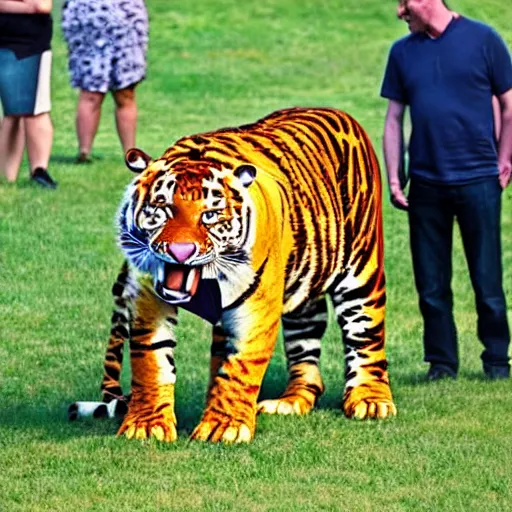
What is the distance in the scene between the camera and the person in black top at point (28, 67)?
536 inches

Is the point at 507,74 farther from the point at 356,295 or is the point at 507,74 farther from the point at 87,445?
the point at 87,445

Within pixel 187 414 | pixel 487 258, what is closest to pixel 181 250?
pixel 187 414

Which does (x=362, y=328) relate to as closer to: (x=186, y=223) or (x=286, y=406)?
(x=286, y=406)

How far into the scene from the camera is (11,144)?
1427 centimetres

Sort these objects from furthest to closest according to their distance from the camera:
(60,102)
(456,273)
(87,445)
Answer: (60,102)
(456,273)
(87,445)

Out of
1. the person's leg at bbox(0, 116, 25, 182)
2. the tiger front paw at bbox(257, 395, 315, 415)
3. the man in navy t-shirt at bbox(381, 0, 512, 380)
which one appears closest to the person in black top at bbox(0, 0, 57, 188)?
the person's leg at bbox(0, 116, 25, 182)

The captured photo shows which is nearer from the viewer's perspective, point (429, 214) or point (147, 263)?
point (147, 263)

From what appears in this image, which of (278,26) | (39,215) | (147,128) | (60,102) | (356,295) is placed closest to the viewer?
(356,295)

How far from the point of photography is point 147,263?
7.18 metres

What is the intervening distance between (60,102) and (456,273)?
399 inches

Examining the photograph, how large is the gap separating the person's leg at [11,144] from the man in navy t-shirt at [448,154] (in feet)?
19.4

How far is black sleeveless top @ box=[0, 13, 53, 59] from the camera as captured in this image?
13.7 m

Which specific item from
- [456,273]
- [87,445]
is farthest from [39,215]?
[87,445]

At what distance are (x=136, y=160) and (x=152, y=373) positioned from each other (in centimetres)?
87
